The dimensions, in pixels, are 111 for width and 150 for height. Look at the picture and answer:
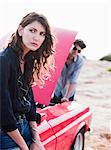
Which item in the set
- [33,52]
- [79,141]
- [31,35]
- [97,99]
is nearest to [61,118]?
[79,141]

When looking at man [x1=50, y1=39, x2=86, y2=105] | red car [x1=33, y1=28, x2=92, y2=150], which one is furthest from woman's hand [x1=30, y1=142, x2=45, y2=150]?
man [x1=50, y1=39, x2=86, y2=105]

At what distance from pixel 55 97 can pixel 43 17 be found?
215 cm

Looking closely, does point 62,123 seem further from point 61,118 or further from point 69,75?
point 69,75

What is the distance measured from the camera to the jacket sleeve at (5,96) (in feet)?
8.27

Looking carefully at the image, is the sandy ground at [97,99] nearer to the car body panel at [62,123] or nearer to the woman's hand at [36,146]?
the car body panel at [62,123]

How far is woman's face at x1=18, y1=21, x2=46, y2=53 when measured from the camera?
8.90 ft

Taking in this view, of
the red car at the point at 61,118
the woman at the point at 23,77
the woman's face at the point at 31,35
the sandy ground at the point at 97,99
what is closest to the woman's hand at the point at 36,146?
the woman at the point at 23,77

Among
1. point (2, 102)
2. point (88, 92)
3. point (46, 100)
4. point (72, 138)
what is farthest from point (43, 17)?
point (88, 92)

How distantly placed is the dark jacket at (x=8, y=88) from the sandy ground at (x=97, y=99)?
2781mm

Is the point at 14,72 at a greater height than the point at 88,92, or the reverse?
the point at 14,72

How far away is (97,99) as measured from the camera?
31.3 feet

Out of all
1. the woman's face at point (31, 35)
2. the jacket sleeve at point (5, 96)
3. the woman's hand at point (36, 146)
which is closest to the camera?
the jacket sleeve at point (5, 96)

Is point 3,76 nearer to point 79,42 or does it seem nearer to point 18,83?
point 18,83

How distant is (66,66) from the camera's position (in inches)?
198
